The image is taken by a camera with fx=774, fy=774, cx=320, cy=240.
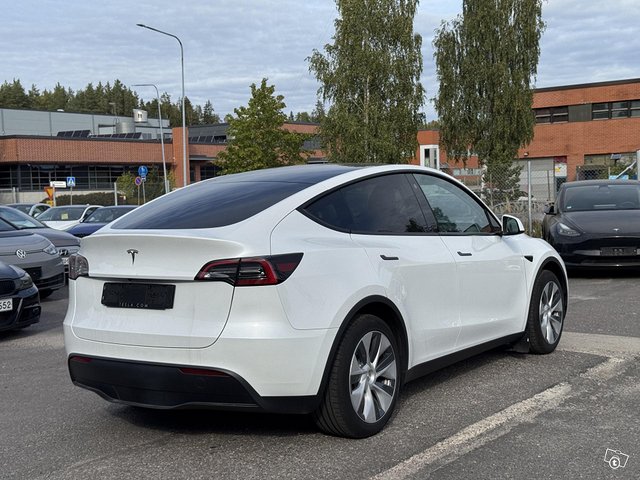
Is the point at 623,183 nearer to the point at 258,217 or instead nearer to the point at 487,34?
the point at 258,217

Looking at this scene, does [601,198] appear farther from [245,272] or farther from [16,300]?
[245,272]

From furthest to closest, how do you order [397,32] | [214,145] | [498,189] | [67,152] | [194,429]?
[214,145] → [67,152] → [397,32] → [498,189] → [194,429]

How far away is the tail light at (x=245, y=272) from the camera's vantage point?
3982mm

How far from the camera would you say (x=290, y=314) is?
4.00 metres

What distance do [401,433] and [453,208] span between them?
1860 mm

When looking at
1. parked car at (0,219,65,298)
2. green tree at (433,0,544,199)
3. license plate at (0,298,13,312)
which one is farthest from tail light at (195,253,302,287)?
green tree at (433,0,544,199)

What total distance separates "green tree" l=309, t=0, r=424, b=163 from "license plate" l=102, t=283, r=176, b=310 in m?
31.3

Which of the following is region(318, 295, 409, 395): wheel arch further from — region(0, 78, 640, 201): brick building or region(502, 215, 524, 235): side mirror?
region(0, 78, 640, 201): brick building

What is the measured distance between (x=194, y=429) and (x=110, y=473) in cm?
81

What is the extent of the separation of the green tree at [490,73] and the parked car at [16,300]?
32.8m

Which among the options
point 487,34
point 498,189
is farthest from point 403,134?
point 498,189

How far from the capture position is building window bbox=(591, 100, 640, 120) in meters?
51.7

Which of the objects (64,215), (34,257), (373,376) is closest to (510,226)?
(373,376)

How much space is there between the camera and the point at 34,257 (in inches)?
431
